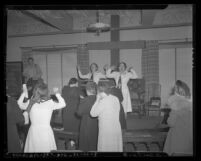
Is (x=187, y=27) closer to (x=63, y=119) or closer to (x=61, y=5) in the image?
(x=61, y=5)

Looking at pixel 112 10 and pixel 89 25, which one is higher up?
pixel 112 10

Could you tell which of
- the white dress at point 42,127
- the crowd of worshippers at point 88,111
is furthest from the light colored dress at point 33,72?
the white dress at point 42,127

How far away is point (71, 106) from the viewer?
165 centimetres

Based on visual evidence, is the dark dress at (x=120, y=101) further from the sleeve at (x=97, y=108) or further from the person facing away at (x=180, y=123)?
the person facing away at (x=180, y=123)

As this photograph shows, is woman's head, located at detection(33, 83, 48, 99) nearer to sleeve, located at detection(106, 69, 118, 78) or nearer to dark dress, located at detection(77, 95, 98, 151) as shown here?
dark dress, located at detection(77, 95, 98, 151)

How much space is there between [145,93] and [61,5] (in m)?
0.94

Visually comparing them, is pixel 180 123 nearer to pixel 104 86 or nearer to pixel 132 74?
pixel 132 74

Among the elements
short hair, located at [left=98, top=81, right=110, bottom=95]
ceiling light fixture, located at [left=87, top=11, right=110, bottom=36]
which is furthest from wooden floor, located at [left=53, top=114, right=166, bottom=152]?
ceiling light fixture, located at [left=87, top=11, right=110, bottom=36]

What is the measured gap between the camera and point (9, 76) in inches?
64.7

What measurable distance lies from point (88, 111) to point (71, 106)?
14 centimetres

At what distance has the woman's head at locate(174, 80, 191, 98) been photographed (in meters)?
1.63

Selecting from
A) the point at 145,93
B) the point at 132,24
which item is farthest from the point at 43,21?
the point at 145,93

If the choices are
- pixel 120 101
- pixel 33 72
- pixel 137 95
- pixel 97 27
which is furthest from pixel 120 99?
pixel 33 72

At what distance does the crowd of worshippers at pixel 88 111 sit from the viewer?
164 cm
